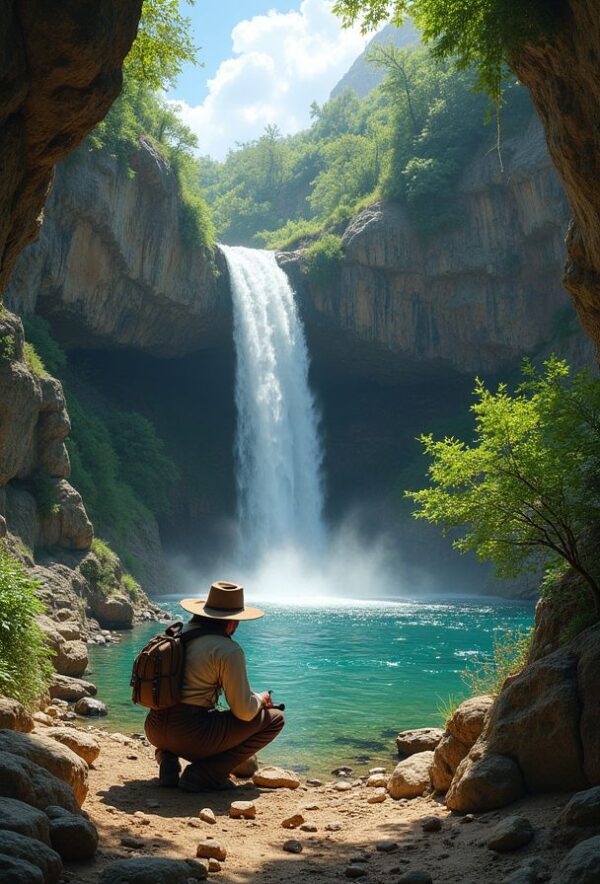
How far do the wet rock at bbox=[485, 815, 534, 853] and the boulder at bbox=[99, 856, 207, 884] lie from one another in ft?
5.74

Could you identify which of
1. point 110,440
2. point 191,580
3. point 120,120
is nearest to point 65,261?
point 120,120

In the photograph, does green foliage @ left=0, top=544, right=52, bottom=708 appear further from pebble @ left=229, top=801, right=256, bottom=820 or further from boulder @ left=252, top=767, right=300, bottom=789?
pebble @ left=229, top=801, right=256, bottom=820

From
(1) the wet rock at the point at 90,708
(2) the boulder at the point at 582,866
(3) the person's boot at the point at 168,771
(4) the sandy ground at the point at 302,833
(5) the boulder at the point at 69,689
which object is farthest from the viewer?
(5) the boulder at the point at 69,689

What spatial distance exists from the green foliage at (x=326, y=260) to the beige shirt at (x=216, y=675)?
32954 millimetres

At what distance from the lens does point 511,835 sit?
437cm

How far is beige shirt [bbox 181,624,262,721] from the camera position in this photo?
19.2ft

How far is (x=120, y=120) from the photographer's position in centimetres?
2856

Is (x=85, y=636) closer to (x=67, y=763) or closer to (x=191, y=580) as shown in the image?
(x=67, y=763)

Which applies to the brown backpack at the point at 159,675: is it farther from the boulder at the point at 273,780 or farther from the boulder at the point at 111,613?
the boulder at the point at 111,613

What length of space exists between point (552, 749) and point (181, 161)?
106 feet

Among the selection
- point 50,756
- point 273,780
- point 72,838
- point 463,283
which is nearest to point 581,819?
point 72,838

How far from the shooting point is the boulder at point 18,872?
3.02 metres

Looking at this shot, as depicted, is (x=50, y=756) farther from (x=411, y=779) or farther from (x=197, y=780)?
(x=411, y=779)

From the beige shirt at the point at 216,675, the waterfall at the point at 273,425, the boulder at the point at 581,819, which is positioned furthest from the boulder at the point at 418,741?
the waterfall at the point at 273,425
